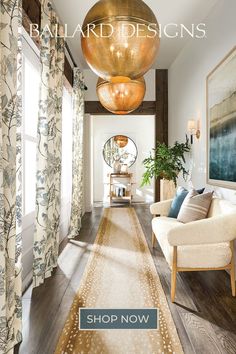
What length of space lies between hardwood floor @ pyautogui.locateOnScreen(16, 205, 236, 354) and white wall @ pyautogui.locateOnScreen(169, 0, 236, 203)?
0.94m

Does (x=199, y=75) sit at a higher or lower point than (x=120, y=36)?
higher

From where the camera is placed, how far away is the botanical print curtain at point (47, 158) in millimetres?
2634

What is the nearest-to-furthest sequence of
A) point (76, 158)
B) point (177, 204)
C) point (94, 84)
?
1. point (177, 204)
2. point (76, 158)
3. point (94, 84)

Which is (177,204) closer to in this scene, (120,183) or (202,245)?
(202,245)

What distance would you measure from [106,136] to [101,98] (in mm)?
6807

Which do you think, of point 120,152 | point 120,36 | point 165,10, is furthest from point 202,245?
point 120,152

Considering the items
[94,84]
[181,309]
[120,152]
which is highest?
[94,84]

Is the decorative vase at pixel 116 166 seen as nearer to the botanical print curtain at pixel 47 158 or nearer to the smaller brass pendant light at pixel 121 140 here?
the smaller brass pendant light at pixel 121 140

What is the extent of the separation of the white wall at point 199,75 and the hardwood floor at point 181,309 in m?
0.94

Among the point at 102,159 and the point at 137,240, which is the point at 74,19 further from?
the point at 102,159

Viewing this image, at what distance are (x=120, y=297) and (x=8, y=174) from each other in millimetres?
1412

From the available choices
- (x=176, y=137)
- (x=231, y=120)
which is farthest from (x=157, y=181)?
(x=231, y=120)

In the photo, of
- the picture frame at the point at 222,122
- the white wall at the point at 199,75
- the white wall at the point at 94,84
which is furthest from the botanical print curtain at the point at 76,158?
the picture frame at the point at 222,122

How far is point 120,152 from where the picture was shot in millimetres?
8492
